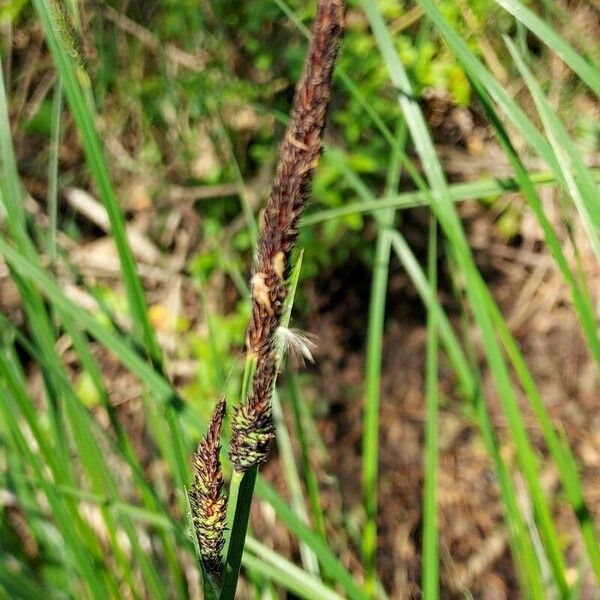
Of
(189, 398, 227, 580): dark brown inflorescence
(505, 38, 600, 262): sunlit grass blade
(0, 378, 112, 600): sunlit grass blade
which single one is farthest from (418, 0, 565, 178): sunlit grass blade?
(0, 378, 112, 600): sunlit grass blade

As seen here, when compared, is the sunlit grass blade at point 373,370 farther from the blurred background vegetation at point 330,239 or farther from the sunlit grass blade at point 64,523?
the blurred background vegetation at point 330,239

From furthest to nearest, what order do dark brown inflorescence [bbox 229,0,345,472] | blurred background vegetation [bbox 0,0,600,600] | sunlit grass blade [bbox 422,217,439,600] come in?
blurred background vegetation [bbox 0,0,600,600], sunlit grass blade [bbox 422,217,439,600], dark brown inflorescence [bbox 229,0,345,472]

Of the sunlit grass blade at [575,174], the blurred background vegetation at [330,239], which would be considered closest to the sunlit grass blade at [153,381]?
the sunlit grass blade at [575,174]

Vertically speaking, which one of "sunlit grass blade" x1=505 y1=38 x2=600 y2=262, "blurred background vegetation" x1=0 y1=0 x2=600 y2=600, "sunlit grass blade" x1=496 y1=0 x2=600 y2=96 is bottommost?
"blurred background vegetation" x1=0 y1=0 x2=600 y2=600

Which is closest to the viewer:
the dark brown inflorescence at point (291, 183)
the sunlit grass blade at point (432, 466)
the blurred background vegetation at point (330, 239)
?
the dark brown inflorescence at point (291, 183)

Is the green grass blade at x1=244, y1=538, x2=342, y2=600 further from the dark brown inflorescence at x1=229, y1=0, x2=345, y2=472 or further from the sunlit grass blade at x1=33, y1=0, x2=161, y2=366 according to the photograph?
the dark brown inflorescence at x1=229, y1=0, x2=345, y2=472

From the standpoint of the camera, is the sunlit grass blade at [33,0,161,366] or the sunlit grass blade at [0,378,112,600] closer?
the sunlit grass blade at [33,0,161,366]

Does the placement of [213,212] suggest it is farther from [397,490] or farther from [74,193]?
[397,490]

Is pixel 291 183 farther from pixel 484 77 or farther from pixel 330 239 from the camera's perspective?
pixel 330 239
